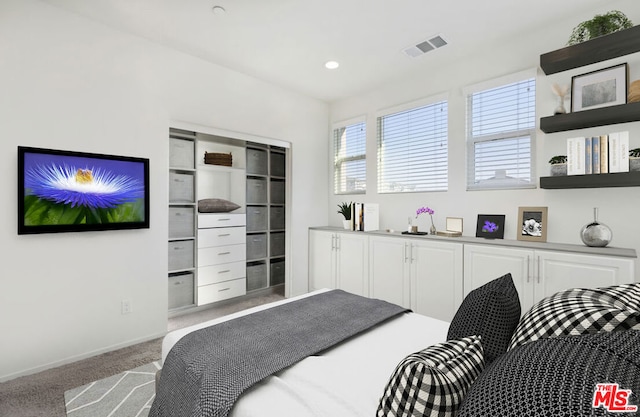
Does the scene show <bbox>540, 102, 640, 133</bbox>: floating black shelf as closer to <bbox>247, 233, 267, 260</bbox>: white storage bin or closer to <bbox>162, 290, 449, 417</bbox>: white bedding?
<bbox>162, 290, 449, 417</bbox>: white bedding

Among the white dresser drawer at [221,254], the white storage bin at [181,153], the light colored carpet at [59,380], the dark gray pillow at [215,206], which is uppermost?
the white storage bin at [181,153]

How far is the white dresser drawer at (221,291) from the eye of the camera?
12.8ft

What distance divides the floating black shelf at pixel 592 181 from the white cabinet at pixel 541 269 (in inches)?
21.4

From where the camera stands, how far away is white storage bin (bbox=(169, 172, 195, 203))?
3656 mm

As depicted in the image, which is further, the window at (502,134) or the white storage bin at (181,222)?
the white storage bin at (181,222)

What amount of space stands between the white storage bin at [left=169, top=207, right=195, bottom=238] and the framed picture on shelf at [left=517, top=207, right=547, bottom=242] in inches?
137

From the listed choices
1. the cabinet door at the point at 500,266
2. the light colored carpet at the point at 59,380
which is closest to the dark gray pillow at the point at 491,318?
the cabinet door at the point at 500,266

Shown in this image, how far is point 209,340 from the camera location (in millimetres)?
1522

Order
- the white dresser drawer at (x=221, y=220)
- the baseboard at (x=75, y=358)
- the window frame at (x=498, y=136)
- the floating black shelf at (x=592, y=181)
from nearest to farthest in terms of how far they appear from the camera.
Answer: the floating black shelf at (x=592, y=181), the baseboard at (x=75, y=358), the window frame at (x=498, y=136), the white dresser drawer at (x=221, y=220)

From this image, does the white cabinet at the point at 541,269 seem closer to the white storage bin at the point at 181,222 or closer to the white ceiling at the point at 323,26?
the white ceiling at the point at 323,26

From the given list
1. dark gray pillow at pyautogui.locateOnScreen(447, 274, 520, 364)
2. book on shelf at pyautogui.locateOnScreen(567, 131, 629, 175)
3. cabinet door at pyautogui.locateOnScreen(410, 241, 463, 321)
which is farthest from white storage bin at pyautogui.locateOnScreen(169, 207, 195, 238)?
book on shelf at pyautogui.locateOnScreen(567, 131, 629, 175)

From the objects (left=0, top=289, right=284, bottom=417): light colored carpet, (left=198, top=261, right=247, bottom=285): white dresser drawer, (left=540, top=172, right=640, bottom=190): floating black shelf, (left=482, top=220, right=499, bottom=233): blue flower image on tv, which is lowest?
(left=0, top=289, right=284, bottom=417): light colored carpet

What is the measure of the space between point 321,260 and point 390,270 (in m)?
1.11

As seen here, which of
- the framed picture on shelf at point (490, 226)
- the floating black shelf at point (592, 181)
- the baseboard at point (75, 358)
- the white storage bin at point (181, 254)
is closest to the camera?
the floating black shelf at point (592, 181)
